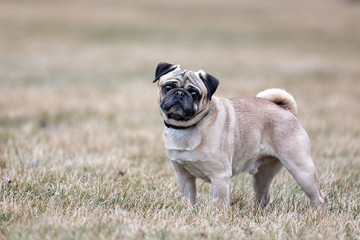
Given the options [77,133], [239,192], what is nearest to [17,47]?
[77,133]

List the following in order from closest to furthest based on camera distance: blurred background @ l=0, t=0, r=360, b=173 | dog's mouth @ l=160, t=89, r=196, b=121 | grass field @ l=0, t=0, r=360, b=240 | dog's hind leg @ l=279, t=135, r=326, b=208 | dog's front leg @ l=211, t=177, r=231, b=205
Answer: grass field @ l=0, t=0, r=360, b=240 → dog's mouth @ l=160, t=89, r=196, b=121 → dog's front leg @ l=211, t=177, r=231, b=205 → dog's hind leg @ l=279, t=135, r=326, b=208 → blurred background @ l=0, t=0, r=360, b=173

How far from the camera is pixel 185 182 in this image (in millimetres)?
4871

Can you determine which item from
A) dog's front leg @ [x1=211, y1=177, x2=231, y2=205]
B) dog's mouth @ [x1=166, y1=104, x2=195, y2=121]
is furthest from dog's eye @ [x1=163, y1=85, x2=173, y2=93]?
dog's front leg @ [x1=211, y1=177, x2=231, y2=205]

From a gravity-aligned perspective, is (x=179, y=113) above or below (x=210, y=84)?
below

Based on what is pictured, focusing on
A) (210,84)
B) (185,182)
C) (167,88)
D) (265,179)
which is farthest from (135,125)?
(210,84)

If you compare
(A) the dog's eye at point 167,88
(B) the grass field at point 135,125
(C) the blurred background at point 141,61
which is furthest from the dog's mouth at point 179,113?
(C) the blurred background at point 141,61

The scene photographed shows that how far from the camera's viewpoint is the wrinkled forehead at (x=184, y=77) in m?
4.66

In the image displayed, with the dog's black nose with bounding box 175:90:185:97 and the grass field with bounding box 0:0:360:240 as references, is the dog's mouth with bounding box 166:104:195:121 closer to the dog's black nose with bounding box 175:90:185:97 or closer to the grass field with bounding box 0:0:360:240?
the dog's black nose with bounding box 175:90:185:97

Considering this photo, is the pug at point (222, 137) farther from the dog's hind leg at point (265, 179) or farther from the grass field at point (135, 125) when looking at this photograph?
the grass field at point (135, 125)

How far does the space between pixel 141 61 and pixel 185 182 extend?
1590cm

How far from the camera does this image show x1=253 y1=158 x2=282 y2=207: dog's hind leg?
526 centimetres

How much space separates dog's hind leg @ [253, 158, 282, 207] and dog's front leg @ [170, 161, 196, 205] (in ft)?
2.62

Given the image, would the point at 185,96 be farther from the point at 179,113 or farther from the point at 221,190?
the point at 221,190

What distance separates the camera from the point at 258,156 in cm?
498
